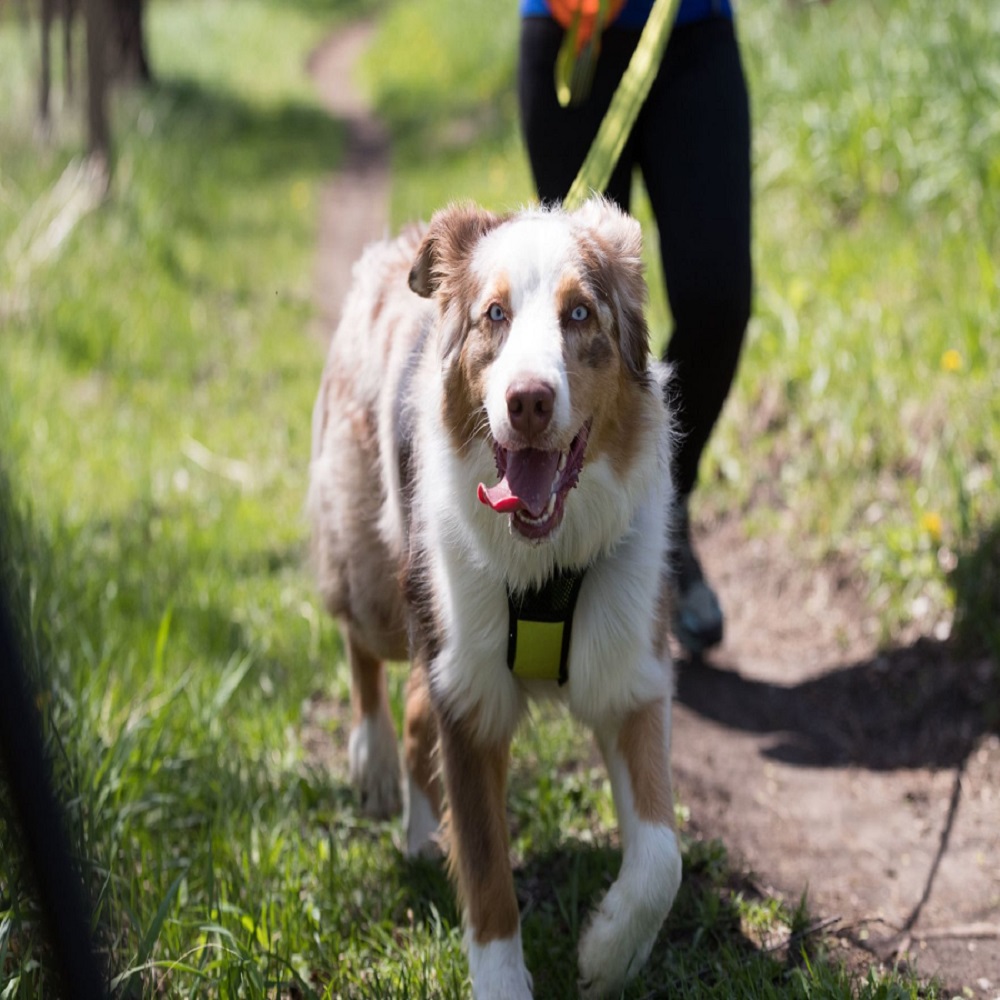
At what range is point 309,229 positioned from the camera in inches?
404

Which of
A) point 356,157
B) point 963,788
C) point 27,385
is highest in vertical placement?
point 356,157

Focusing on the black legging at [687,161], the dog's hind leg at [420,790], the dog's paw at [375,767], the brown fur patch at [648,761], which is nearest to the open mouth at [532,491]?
the brown fur patch at [648,761]

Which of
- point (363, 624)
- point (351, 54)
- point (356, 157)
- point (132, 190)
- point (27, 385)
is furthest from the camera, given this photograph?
point (351, 54)

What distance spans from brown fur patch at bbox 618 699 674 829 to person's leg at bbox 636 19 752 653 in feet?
3.02

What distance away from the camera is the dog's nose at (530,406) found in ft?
7.36

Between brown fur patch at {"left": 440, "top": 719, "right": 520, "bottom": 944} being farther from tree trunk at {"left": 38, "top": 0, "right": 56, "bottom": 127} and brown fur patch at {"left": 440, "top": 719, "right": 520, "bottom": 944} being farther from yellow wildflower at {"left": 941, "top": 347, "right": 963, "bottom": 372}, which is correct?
tree trunk at {"left": 38, "top": 0, "right": 56, "bottom": 127}

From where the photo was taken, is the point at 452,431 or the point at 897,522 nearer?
the point at 452,431

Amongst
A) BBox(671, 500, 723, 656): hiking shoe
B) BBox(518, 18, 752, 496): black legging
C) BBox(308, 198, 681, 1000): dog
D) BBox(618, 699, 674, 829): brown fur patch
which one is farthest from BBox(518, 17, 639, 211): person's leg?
BBox(618, 699, 674, 829): brown fur patch

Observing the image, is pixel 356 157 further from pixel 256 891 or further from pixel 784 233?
pixel 256 891

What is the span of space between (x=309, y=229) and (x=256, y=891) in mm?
7969

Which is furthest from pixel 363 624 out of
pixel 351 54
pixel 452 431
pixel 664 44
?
pixel 351 54

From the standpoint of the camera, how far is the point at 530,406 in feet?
→ 7.41

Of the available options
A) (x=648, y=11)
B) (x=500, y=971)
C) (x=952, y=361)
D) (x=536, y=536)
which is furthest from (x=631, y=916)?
(x=952, y=361)

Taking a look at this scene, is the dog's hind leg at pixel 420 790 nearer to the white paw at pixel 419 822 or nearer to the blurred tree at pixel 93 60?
the white paw at pixel 419 822
